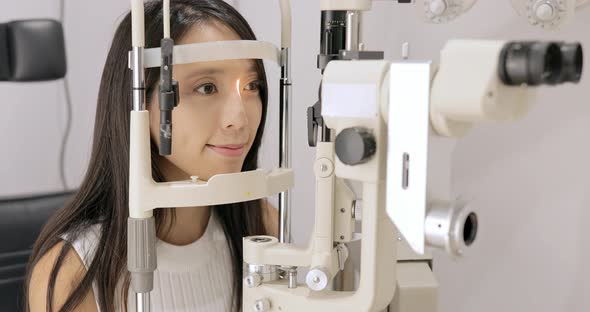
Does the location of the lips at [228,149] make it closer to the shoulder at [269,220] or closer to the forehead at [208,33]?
the forehead at [208,33]

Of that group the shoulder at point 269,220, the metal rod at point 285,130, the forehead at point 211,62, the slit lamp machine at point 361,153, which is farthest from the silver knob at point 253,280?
the shoulder at point 269,220

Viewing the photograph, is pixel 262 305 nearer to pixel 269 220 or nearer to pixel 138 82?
pixel 138 82

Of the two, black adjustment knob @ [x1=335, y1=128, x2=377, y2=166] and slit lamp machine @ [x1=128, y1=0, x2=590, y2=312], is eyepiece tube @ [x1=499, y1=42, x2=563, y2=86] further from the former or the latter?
black adjustment knob @ [x1=335, y1=128, x2=377, y2=166]

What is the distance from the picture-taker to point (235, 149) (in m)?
1.05

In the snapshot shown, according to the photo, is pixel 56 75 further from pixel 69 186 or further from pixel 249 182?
pixel 249 182

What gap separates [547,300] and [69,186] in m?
1.29

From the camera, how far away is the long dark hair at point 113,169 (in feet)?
3.51

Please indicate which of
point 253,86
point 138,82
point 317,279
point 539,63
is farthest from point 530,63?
point 253,86

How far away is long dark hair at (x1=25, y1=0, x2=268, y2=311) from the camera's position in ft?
3.51

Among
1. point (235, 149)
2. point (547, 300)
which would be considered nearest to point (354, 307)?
point (235, 149)

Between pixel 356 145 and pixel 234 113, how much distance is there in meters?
0.35

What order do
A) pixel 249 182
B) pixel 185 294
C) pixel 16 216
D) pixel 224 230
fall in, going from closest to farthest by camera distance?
1. pixel 249 182
2. pixel 185 294
3. pixel 224 230
4. pixel 16 216

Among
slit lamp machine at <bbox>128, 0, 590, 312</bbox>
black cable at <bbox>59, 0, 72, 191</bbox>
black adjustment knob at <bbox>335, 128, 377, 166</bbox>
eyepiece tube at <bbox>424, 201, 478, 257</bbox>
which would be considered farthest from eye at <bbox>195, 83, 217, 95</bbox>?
black cable at <bbox>59, 0, 72, 191</bbox>

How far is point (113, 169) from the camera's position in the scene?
3.65 feet
